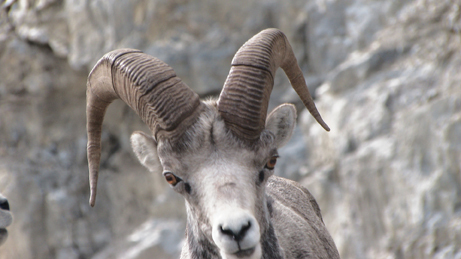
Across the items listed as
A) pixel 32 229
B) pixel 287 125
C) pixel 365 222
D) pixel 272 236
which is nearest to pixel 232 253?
pixel 272 236

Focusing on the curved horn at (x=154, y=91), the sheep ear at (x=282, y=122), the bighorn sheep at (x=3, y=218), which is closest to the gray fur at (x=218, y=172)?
the sheep ear at (x=282, y=122)

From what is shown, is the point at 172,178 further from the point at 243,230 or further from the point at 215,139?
the point at 243,230

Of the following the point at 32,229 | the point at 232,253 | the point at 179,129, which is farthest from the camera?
the point at 32,229

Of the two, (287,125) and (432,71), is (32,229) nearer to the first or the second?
(432,71)

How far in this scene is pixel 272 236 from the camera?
13.1 ft

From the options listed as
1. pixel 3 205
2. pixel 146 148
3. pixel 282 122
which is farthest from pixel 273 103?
pixel 146 148

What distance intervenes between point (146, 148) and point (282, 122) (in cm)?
116

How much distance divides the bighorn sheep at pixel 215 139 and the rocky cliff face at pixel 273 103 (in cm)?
436

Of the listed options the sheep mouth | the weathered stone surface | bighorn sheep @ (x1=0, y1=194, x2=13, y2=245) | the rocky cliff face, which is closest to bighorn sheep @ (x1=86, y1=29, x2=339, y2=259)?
the sheep mouth

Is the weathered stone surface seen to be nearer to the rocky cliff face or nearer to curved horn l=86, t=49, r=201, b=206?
the rocky cliff face

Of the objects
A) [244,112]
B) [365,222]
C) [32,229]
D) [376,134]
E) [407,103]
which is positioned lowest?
[32,229]

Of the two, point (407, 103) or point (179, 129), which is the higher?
point (179, 129)

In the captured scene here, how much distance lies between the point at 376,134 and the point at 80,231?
12809mm

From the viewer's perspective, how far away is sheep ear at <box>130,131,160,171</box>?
163 inches
